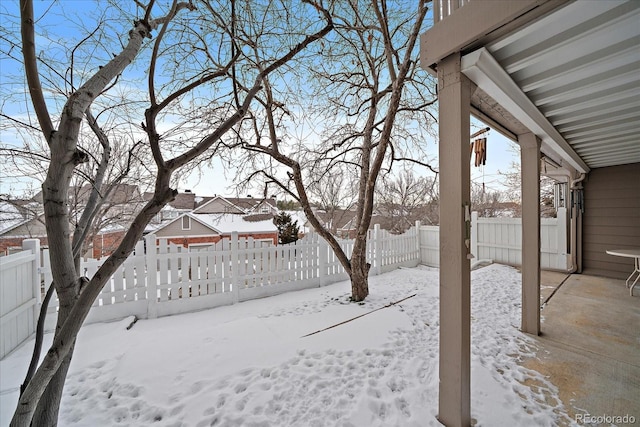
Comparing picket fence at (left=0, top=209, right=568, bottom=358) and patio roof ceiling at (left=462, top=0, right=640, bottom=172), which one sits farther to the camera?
picket fence at (left=0, top=209, right=568, bottom=358)

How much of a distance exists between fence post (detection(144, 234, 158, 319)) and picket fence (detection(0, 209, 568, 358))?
0.5 inches

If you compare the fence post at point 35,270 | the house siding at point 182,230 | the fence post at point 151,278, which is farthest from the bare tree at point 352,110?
the house siding at point 182,230

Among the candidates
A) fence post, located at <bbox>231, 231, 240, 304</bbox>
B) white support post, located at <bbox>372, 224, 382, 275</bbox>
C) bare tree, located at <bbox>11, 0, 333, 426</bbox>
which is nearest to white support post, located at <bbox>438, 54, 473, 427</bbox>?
bare tree, located at <bbox>11, 0, 333, 426</bbox>

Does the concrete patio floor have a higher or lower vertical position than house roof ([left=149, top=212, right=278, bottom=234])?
lower

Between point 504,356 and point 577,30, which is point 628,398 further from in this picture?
point 577,30

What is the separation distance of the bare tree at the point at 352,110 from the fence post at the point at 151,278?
2096mm

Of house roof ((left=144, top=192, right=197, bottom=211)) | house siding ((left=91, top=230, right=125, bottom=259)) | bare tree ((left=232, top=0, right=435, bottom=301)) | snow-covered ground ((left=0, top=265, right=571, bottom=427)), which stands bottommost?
snow-covered ground ((left=0, top=265, right=571, bottom=427))

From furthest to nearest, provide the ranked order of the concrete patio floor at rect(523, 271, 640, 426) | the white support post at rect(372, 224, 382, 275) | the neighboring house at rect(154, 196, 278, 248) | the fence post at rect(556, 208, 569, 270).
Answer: the neighboring house at rect(154, 196, 278, 248) → the white support post at rect(372, 224, 382, 275) → the fence post at rect(556, 208, 569, 270) → the concrete patio floor at rect(523, 271, 640, 426)

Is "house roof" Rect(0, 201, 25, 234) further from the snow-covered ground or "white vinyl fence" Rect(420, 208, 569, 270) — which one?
"white vinyl fence" Rect(420, 208, 569, 270)

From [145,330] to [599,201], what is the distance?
29.2ft

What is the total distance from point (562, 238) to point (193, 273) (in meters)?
7.86

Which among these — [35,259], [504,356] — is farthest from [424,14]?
[35,259]

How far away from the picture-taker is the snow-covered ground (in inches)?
71.8

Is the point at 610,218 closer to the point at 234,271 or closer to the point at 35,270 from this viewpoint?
the point at 234,271
